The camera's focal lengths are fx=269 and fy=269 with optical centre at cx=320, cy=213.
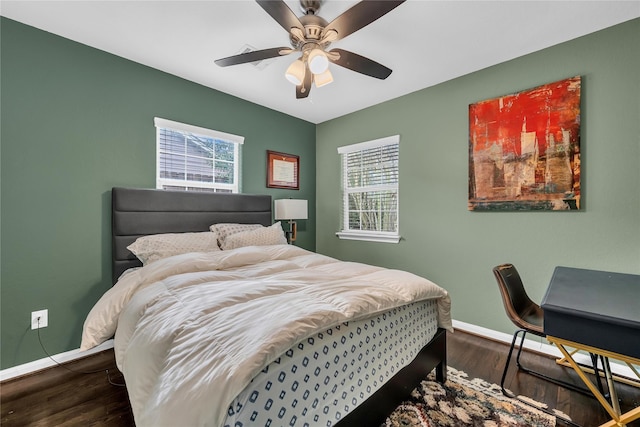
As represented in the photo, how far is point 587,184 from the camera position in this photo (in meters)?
2.11

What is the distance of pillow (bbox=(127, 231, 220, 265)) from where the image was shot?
2201 millimetres

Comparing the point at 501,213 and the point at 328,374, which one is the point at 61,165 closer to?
the point at 328,374

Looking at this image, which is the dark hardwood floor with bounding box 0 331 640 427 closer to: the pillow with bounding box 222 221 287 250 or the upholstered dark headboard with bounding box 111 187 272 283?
the upholstered dark headboard with bounding box 111 187 272 283

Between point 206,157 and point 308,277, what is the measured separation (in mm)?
2100

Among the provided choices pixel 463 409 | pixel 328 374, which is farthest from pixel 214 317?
pixel 463 409

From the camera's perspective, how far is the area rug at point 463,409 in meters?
1.49

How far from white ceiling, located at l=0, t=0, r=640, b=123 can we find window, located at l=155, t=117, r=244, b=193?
585 millimetres

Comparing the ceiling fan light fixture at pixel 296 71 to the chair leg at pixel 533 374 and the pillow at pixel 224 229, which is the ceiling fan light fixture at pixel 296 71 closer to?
the pillow at pixel 224 229

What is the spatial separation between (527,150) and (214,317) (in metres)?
2.74

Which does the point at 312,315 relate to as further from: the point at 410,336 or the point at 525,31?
the point at 525,31

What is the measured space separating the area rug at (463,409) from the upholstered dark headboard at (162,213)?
232cm

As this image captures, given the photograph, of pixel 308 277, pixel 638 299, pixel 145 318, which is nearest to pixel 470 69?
pixel 638 299

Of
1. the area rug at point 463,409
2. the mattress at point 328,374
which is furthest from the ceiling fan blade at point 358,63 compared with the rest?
the area rug at point 463,409

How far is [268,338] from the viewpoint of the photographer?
2.90 feet
